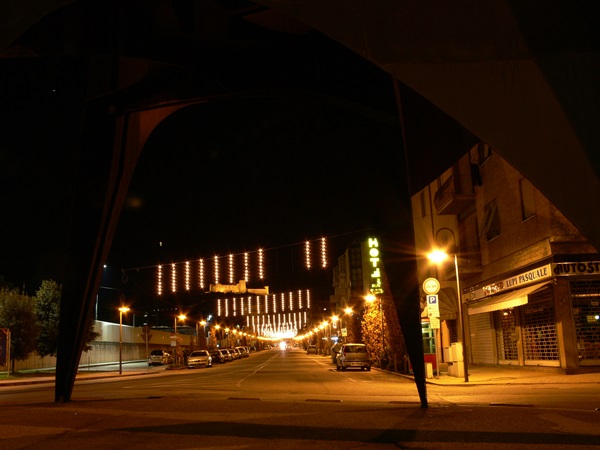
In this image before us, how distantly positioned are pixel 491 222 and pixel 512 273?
2.61 m

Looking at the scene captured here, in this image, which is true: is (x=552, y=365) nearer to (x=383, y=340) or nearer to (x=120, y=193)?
(x=383, y=340)

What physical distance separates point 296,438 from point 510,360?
23401 mm

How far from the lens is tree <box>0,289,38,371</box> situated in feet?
136

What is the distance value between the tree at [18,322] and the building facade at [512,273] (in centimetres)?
2642

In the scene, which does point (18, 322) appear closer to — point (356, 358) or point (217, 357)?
point (356, 358)

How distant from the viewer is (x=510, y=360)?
2998 centimetres

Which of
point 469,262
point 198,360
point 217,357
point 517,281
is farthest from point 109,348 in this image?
point 517,281

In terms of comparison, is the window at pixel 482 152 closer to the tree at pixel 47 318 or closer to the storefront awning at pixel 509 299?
the storefront awning at pixel 509 299

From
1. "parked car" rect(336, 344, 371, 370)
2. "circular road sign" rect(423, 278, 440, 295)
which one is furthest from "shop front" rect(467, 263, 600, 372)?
"parked car" rect(336, 344, 371, 370)

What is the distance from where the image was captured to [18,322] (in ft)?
137

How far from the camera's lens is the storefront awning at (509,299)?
80.7 ft

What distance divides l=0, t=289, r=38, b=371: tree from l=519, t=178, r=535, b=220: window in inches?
1267

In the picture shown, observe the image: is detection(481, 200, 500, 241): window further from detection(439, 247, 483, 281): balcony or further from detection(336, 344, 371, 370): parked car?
detection(336, 344, 371, 370): parked car

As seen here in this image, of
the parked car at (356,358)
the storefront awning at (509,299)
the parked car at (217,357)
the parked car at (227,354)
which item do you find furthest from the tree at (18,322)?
the storefront awning at (509,299)
